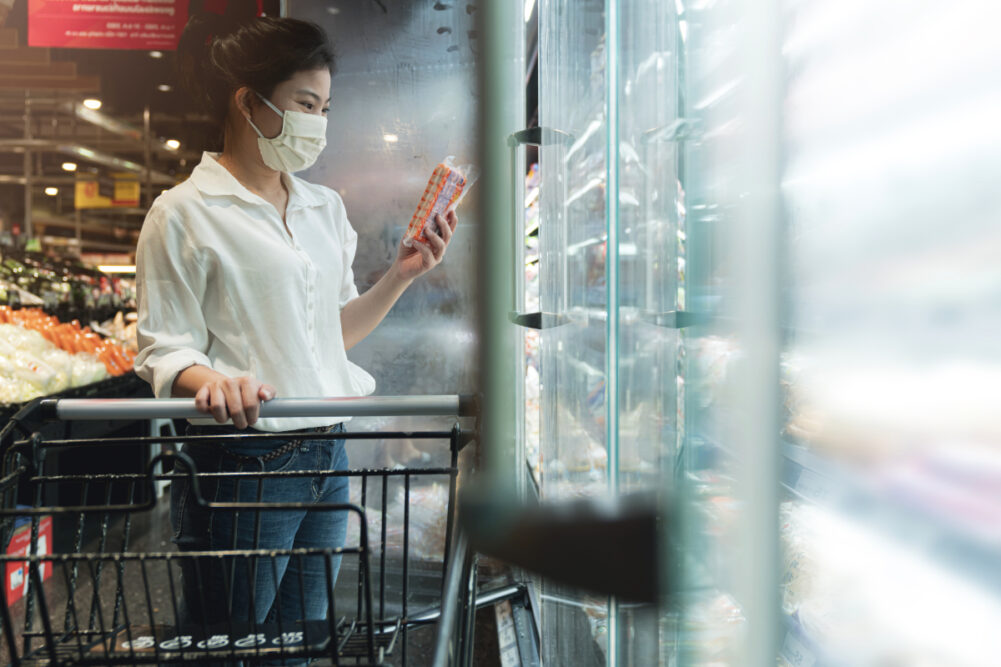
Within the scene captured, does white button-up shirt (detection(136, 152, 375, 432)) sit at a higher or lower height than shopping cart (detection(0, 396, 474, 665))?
higher

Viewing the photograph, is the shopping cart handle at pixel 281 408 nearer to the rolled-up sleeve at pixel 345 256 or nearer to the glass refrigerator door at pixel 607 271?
the glass refrigerator door at pixel 607 271

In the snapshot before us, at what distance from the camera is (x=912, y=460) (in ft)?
1.35

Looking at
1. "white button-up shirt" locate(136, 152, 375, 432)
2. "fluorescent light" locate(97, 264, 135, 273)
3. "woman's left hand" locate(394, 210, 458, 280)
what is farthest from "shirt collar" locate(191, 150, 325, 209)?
"fluorescent light" locate(97, 264, 135, 273)

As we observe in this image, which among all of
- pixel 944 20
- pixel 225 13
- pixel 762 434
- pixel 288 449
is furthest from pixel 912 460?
pixel 225 13

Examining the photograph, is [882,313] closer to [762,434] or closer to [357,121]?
[762,434]

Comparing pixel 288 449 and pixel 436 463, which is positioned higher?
pixel 288 449

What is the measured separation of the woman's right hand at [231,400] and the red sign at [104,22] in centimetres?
208

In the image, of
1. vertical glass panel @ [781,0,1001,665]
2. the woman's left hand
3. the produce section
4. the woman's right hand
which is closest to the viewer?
vertical glass panel @ [781,0,1001,665]

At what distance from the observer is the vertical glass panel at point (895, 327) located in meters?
0.39

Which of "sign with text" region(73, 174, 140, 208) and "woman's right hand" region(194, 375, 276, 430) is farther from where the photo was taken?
"sign with text" region(73, 174, 140, 208)

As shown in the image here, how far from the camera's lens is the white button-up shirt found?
155cm

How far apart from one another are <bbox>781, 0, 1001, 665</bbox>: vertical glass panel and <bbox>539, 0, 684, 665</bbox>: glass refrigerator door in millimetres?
134

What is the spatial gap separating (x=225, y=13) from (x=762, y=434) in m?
2.84

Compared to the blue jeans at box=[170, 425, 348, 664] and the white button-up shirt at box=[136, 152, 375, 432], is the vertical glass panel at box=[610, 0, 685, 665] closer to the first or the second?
the blue jeans at box=[170, 425, 348, 664]
